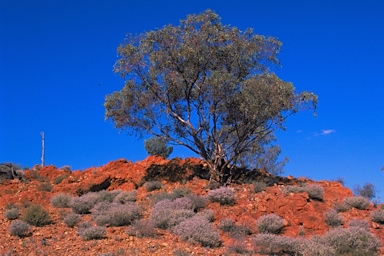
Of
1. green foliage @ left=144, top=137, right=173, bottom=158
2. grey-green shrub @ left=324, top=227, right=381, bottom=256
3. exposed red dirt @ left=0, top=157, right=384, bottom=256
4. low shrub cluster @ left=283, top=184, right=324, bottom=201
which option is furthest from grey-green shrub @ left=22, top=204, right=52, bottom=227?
green foliage @ left=144, top=137, right=173, bottom=158

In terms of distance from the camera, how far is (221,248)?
46.2 ft

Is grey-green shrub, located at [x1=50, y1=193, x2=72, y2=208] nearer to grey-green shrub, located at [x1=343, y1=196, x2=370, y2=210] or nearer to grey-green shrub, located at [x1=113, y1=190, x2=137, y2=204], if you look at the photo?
grey-green shrub, located at [x1=113, y1=190, x2=137, y2=204]

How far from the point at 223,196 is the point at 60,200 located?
6.88 metres

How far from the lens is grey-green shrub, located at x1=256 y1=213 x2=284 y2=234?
15617mm

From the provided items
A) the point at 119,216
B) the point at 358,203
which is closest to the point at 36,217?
the point at 119,216

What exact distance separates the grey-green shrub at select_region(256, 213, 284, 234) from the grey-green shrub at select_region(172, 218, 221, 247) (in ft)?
5.28

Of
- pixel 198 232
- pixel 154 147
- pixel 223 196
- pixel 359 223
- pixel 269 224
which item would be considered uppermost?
pixel 154 147

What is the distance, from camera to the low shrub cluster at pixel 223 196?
18.2 metres

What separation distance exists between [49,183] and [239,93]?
33.7 ft

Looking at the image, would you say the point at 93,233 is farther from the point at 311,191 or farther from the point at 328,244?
the point at 311,191

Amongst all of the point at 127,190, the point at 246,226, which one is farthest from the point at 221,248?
the point at 127,190

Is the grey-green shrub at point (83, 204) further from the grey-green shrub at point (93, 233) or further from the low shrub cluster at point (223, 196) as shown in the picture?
the low shrub cluster at point (223, 196)

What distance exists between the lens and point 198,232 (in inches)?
561

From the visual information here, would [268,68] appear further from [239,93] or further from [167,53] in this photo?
[167,53]
